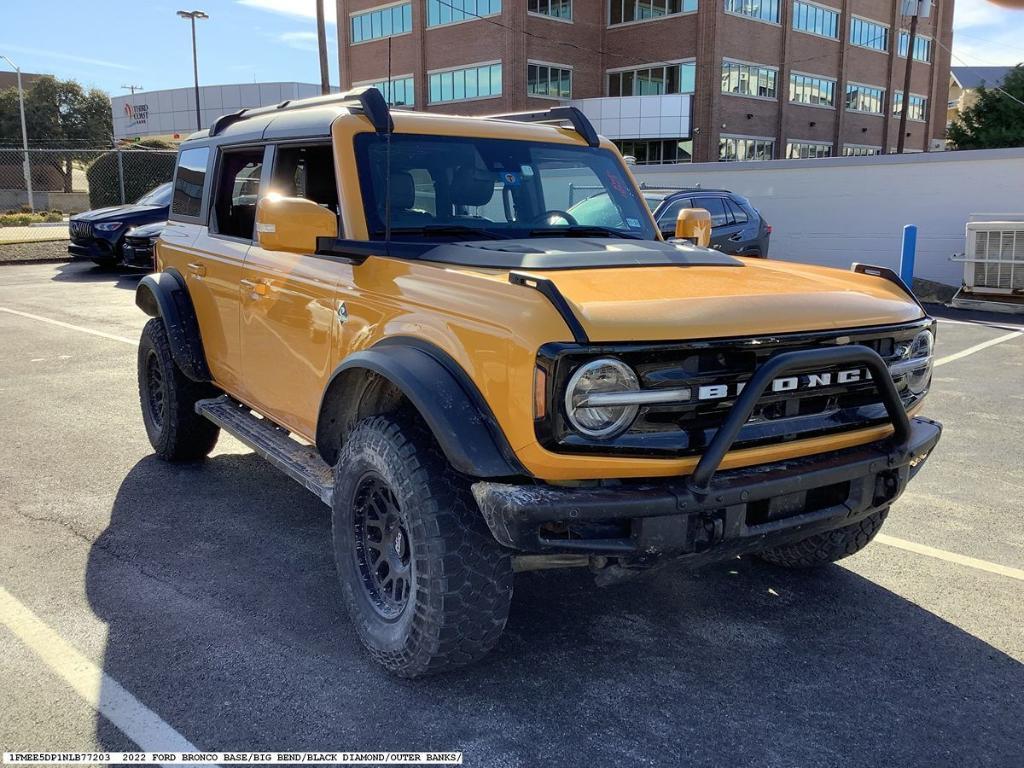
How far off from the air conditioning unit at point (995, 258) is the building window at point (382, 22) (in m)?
33.3

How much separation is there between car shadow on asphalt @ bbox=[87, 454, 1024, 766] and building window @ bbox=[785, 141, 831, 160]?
4348 centimetres

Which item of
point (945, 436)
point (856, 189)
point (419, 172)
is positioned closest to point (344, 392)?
point (419, 172)

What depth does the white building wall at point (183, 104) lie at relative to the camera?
5547 centimetres

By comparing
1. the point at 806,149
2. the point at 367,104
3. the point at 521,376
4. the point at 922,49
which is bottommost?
the point at 521,376

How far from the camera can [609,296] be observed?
9.46 feet

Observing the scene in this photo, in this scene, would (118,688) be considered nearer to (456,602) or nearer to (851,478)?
(456,602)

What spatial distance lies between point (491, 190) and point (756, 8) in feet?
135

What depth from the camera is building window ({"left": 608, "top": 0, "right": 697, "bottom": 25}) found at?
39.5m

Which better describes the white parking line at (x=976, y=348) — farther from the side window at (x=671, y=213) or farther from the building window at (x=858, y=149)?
the building window at (x=858, y=149)

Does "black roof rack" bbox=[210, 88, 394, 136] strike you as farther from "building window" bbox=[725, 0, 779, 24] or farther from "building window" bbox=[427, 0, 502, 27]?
"building window" bbox=[725, 0, 779, 24]

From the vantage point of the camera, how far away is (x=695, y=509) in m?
2.73

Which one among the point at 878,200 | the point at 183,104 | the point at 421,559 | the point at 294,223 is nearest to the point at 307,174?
the point at 294,223

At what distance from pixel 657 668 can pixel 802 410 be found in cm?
108

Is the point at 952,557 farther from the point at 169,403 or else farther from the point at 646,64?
the point at 646,64
